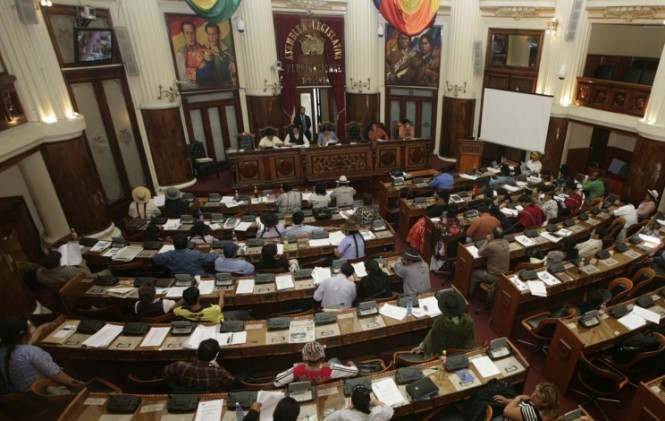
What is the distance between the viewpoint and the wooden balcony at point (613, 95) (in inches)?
390

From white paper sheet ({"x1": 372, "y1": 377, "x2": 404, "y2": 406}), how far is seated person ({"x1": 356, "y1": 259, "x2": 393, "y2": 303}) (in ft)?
4.91

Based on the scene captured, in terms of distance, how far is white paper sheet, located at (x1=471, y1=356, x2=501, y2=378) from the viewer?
A: 443cm

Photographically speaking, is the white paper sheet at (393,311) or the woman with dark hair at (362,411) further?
the white paper sheet at (393,311)

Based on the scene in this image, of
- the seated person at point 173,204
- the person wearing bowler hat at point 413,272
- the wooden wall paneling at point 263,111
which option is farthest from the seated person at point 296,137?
the person wearing bowler hat at point 413,272

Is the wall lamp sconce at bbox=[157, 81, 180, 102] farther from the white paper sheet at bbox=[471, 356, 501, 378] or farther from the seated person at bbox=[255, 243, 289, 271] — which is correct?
the white paper sheet at bbox=[471, 356, 501, 378]

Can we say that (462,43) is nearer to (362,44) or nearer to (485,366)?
(362,44)

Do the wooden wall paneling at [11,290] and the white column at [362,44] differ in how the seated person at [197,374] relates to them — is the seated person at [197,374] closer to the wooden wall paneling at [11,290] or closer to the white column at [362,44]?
the wooden wall paneling at [11,290]

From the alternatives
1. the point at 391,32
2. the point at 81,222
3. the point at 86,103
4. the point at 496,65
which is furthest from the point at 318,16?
the point at 81,222

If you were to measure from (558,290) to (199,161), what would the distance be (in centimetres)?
1038

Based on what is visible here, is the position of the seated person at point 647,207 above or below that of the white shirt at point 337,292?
below

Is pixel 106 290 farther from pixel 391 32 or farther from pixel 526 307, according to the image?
pixel 391 32

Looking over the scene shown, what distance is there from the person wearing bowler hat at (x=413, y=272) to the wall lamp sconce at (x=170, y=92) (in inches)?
334

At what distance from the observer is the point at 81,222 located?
8.62 metres

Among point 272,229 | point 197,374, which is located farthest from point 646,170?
point 197,374
